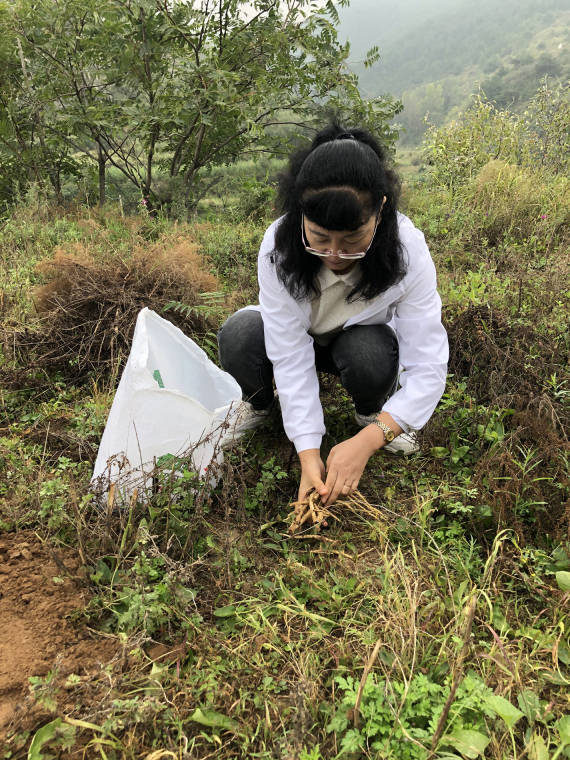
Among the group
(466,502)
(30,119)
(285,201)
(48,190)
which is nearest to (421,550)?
(466,502)

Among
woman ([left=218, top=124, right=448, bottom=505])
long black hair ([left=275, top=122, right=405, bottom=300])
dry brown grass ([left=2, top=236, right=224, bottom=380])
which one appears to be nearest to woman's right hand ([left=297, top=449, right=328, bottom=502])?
woman ([left=218, top=124, right=448, bottom=505])

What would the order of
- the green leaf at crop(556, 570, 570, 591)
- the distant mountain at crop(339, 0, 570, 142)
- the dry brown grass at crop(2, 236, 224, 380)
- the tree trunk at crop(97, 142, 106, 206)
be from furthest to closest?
the distant mountain at crop(339, 0, 570, 142) < the tree trunk at crop(97, 142, 106, 206) < the dry brown grass at crop(2, 236, 224, 380) < the green leaf at crop(556, 570, 570, 591)

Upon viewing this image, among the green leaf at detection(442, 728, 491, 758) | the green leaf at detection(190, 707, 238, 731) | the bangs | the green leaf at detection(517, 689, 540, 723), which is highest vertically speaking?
the bangs

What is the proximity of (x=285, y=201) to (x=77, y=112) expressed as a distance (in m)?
3.66

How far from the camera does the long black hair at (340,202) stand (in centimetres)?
128

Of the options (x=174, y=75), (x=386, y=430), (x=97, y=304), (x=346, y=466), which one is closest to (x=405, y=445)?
(x=386, y=430)

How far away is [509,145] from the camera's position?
540 centimetres

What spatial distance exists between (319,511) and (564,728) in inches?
28.9

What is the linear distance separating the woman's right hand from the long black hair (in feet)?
1.78

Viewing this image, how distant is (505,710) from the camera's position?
0.96m

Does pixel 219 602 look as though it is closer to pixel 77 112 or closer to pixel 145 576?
pixel 145 576

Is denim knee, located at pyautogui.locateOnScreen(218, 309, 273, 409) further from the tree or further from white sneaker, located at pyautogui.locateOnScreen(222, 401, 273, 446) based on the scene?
the tree

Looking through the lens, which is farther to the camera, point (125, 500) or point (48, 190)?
point (48, 190)

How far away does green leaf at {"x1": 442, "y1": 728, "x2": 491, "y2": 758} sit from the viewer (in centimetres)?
94
